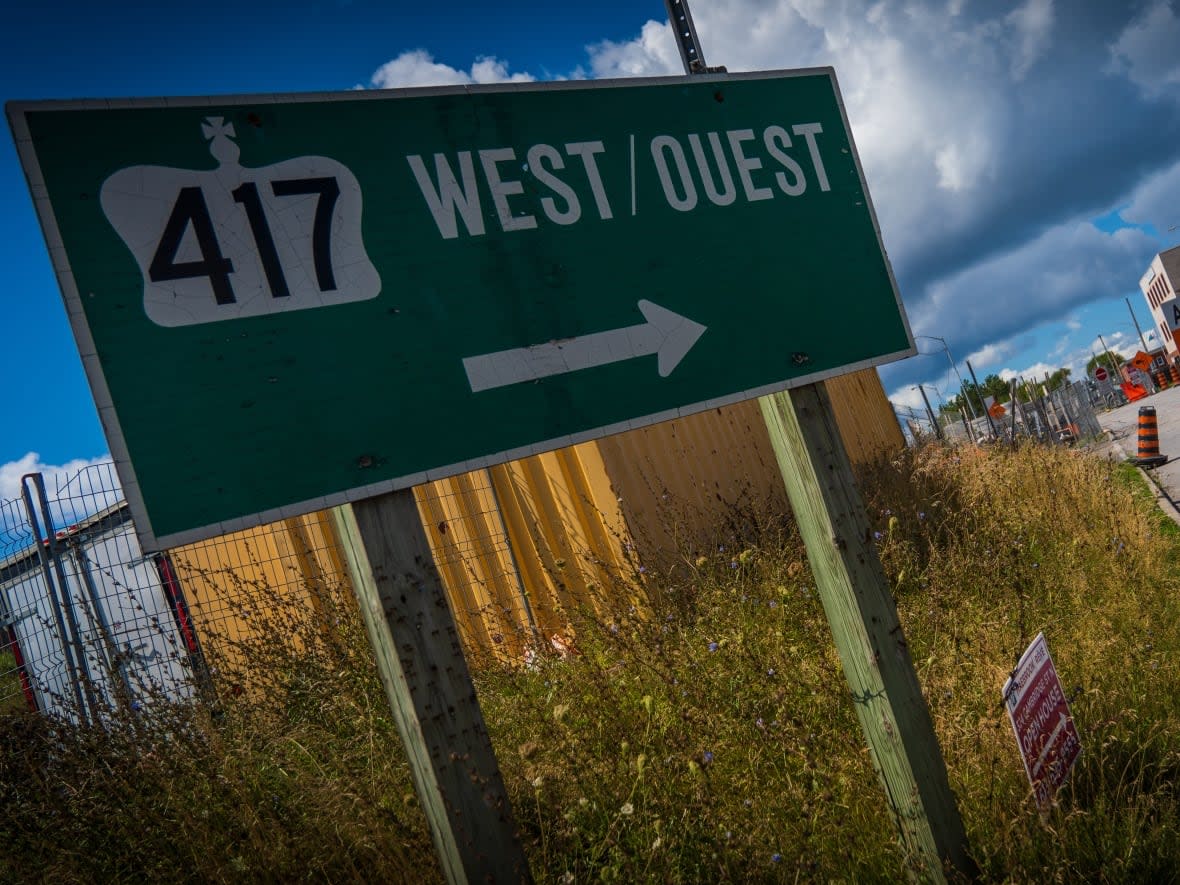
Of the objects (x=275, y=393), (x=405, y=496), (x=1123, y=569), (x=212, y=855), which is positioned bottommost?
(x=1123, y=569)

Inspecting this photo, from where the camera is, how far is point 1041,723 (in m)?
3.05

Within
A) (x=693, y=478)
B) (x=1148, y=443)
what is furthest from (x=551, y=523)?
(x=1148, y=443)

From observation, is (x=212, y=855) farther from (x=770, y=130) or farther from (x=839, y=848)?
(x=770, y=130)

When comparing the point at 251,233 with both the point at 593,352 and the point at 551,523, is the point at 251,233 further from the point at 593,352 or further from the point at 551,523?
the point at 551,523

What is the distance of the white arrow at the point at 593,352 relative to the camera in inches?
86.0

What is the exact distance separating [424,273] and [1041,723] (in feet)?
8.39

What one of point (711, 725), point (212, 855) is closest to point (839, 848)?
point (711, 725)

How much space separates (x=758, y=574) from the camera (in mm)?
6176

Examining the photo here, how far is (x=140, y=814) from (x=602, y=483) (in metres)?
4.81

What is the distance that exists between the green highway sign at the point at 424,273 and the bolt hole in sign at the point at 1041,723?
1.19m

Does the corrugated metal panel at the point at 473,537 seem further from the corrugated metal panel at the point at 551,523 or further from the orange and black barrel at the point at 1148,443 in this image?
the orange and black barrel at the point at 1148,443

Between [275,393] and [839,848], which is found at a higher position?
[275,393]

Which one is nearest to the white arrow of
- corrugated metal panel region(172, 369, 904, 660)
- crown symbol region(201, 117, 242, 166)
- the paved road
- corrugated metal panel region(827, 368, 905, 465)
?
crown symbol region(201, 117, 242, 166)

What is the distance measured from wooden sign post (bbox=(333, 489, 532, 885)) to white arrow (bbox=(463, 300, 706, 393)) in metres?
0.39
